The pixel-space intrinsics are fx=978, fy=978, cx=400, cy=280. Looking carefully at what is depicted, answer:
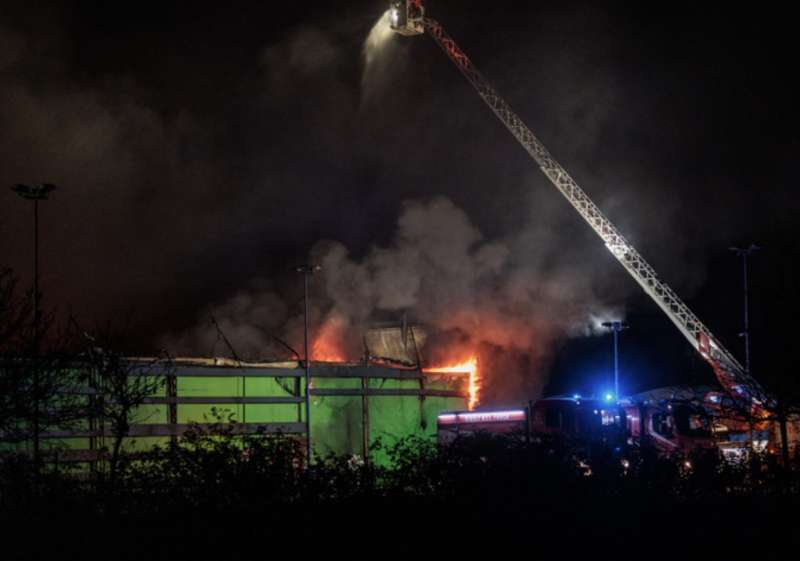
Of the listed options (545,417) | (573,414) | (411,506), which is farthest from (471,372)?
(411,506)

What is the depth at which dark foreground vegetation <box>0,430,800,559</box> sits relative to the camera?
42.7ft

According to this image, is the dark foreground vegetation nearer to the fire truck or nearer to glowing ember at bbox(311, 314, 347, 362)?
the fire truck

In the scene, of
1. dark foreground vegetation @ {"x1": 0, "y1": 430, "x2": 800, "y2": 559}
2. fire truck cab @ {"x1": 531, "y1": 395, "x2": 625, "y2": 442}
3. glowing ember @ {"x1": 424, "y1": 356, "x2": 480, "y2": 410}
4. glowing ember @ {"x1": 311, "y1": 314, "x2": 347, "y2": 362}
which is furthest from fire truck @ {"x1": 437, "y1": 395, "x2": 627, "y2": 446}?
glowing ember @ {"x1": 311, "y1": 314, "x2": 347, "y2": 362}

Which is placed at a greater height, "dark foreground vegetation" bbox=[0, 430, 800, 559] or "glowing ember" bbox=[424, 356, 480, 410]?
"glowing ember" bbox=[424, 356, 480, 410]

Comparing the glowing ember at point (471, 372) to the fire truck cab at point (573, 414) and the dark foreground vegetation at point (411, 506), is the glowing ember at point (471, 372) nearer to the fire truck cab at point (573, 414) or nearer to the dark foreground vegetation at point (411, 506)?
the fire truck cab at point (573, 414)

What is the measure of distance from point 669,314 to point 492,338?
375 inches

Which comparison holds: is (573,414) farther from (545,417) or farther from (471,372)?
(471,372)

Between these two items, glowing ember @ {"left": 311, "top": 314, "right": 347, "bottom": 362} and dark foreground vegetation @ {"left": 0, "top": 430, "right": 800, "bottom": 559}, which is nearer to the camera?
dark foreground vegetation @ {"left": 0, "top": 430, "right": 800, "bottom": 559}

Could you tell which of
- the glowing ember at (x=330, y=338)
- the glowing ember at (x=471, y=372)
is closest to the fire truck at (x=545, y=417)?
the glowing ember at (x=471, y=372)

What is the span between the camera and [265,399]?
41.0 m

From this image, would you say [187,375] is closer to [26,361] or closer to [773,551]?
[26,361]

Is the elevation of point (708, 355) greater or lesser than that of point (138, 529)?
greater

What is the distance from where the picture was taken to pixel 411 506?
550 inches

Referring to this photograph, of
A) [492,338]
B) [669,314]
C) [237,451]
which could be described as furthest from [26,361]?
[669,314]
